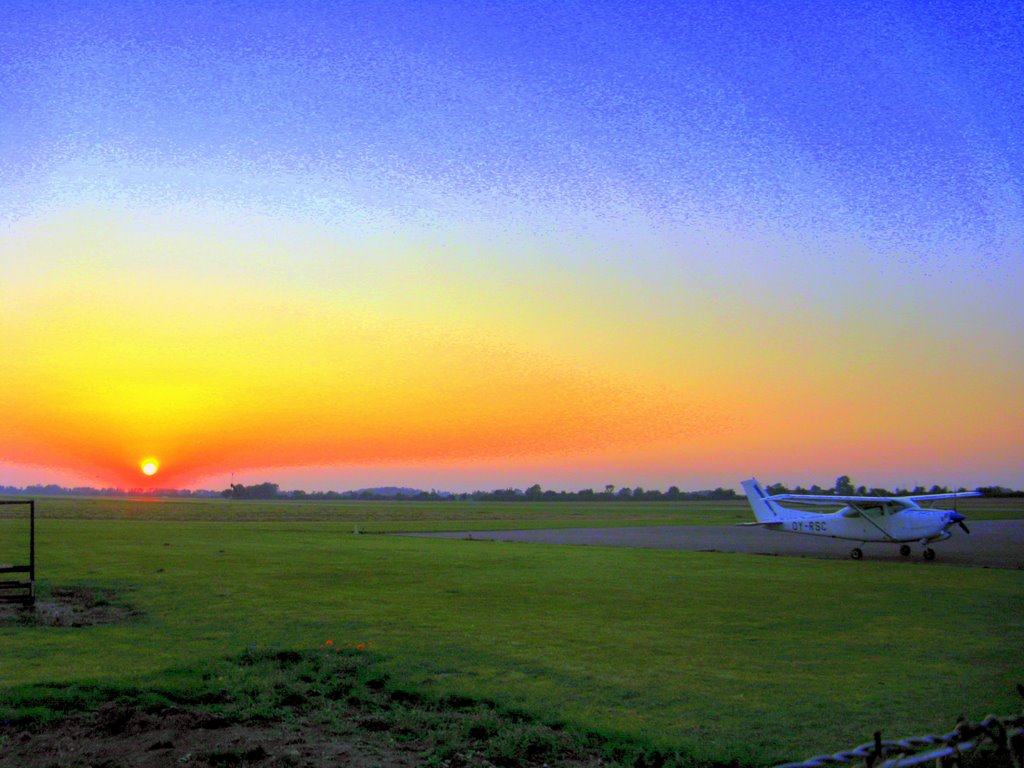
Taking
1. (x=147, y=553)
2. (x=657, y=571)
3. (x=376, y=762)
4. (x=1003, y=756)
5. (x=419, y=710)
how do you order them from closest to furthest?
1. (x=1003, y=756)
2. (x=376, y=762)
3. (x=419, y=710)
4. (x=657, y=571)
5. (x=147, y=553)

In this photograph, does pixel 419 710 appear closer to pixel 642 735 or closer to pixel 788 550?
pixel 642 735

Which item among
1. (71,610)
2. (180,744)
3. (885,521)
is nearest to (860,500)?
(885,521)

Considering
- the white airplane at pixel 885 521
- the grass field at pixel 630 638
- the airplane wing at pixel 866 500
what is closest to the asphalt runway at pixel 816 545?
the white airplane at pixel 885 521

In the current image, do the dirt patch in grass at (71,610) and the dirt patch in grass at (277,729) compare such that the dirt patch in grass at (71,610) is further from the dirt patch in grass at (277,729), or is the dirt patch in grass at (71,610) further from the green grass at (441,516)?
the green grass at (441,516)

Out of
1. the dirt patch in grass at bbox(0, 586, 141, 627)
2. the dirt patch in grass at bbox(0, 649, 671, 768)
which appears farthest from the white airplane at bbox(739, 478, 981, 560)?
the dirt patch in grass at bbox(0, 649, 671, 768)

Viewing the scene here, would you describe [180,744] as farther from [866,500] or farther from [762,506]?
[762,506]

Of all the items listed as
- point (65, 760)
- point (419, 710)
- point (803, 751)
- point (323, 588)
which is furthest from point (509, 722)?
point (323, 588)

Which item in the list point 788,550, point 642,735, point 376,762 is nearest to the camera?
point 376,762

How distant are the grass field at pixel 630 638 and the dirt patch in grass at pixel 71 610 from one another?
390 mm

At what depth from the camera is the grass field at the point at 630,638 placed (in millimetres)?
8281

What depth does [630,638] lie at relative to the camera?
12.3 metres

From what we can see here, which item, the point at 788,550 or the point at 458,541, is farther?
the point at 458,541

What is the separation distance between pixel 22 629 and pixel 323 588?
21.7ft

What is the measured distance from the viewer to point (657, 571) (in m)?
23.1
